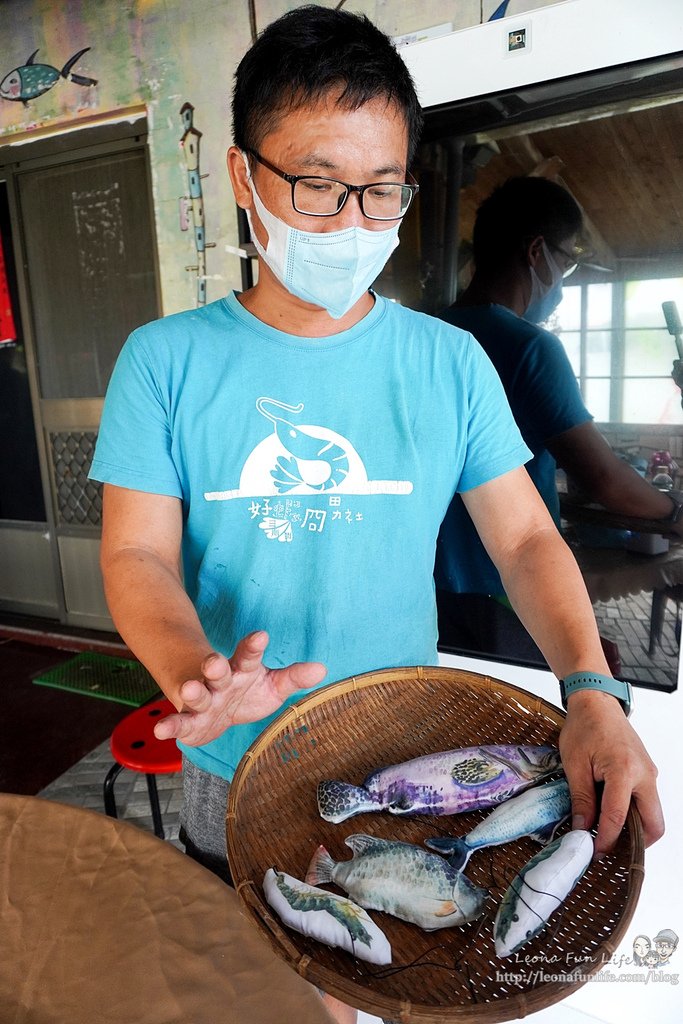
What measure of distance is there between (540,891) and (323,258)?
934mm

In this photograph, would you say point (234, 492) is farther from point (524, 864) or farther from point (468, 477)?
point (524, 864)

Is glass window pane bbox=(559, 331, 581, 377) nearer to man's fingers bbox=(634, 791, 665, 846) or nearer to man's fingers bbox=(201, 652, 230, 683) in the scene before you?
man's fingers bbox=(634, 791, 665, 846)

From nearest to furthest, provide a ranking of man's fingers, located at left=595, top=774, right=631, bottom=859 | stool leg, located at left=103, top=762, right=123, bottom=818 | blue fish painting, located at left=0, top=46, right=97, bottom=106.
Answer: man's fingers, located at left=595, top=774, right=631, bottom=859 < stool leg, located at left=103, top=762, right=123, bottom=818 < blue fish painting, located at left=0, top=46, right=97, bottom=106

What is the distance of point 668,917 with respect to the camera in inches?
52.9

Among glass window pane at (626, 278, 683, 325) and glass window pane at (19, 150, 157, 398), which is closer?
glass window pane at (626, 278, 683, 325)

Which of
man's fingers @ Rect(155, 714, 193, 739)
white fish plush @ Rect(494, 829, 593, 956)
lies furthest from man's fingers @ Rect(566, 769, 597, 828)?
man's fingers @ Rect(155, 714, 193, 739)

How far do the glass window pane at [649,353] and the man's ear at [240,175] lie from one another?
32.8 inches

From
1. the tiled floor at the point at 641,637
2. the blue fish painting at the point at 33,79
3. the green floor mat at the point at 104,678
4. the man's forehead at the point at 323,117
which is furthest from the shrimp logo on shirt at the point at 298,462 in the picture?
the blue fish painting at the point at 33,79

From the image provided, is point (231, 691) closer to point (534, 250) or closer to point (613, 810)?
point (613, 810)

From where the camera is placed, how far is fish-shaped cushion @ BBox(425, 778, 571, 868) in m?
0.81

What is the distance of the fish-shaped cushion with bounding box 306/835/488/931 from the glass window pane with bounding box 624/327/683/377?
3.42 feet

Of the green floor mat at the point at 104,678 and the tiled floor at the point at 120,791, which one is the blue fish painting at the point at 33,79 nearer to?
the green floor mat at the point at 104,678

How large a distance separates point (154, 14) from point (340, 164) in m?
2.29

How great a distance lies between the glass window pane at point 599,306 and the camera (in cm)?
133
